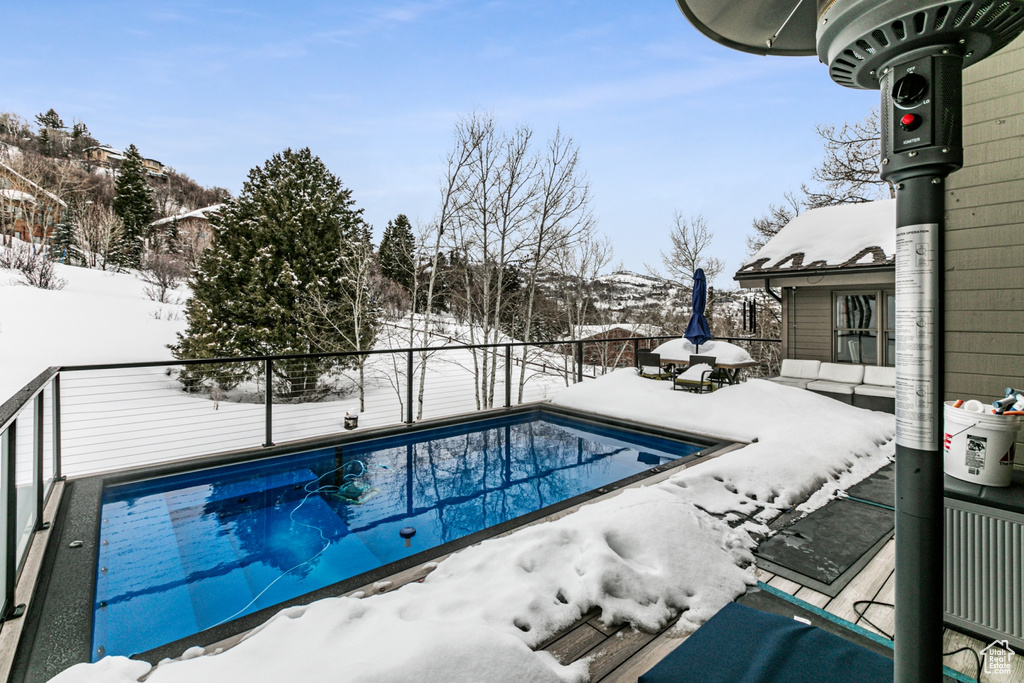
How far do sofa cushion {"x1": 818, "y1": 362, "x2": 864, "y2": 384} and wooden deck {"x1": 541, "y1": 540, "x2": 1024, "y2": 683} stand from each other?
5.88m

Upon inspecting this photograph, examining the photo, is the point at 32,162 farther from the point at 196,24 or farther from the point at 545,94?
the point at 545,94

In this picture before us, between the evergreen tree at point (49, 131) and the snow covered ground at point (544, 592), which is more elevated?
the evergreen tree at point (49, 131)

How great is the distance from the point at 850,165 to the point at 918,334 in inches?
Result: 578

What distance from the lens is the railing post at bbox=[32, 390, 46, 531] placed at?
105 inches

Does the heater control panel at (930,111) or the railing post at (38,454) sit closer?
the heater control panel at (930,111)

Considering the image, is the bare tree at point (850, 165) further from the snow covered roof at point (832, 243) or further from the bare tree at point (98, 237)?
the bare tree at point (98, 237)

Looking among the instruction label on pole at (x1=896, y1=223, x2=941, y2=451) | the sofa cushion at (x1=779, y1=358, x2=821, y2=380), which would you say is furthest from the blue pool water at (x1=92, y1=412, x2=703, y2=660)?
the sofa cushion at (x1=779, y1=358, x2=821, y2=380)

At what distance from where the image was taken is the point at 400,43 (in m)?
8.27

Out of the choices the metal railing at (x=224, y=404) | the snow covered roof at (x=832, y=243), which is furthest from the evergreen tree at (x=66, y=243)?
the snow covered roof at (x=832, y=243)

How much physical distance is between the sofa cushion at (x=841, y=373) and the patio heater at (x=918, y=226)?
23.9 feet

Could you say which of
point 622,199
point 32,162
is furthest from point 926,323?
point 32,162

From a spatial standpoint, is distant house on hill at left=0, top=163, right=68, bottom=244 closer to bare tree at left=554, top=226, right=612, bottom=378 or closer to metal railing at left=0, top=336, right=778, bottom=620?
metal railing at left=0, top=336, right=778, bottom=620

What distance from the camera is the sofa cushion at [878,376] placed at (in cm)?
652

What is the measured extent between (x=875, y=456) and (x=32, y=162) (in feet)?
87.5
